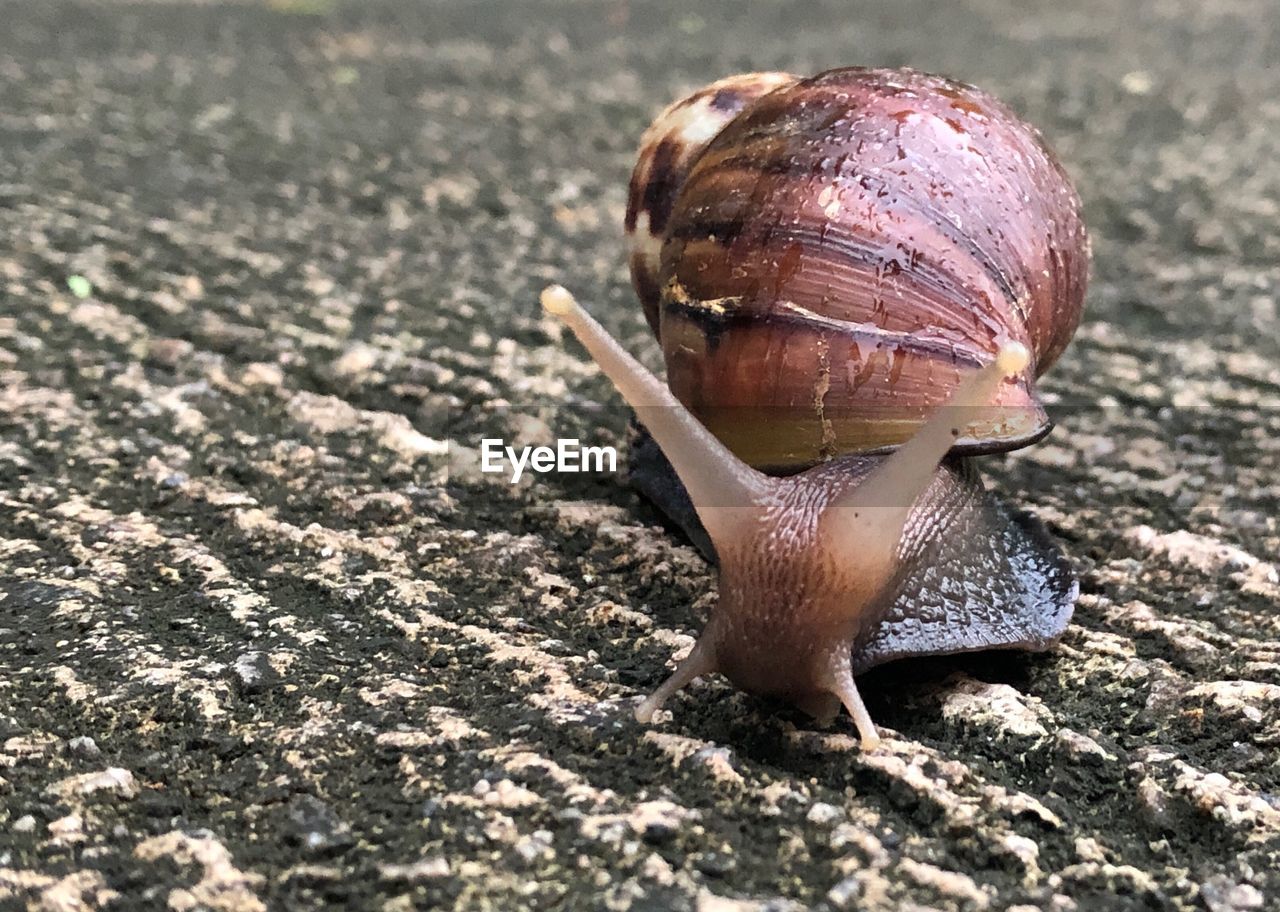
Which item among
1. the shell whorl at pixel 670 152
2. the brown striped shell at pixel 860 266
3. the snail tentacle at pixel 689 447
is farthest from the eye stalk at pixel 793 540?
the shell whorl at pixel 670 152

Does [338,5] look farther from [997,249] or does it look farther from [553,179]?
[997,249]

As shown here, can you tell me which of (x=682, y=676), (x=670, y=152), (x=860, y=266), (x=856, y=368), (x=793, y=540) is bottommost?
(x=682, y=676)

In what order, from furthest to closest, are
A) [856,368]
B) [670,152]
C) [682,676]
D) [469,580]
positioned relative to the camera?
[670,152], [469,580], [856,368], [682,676]

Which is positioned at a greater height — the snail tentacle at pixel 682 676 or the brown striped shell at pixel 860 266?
the brown striped shell at pixel 860 266

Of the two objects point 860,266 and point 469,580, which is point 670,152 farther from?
point 469,580

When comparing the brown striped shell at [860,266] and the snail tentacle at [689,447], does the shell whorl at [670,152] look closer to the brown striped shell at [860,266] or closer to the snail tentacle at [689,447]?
the brown striped shell at [860,266]

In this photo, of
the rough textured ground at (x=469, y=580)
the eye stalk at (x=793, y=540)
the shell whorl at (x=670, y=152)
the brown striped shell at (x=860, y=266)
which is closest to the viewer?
the rough textured ground at (x=469, y=580)

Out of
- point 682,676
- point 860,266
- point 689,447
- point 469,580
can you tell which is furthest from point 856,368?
point 469,580
